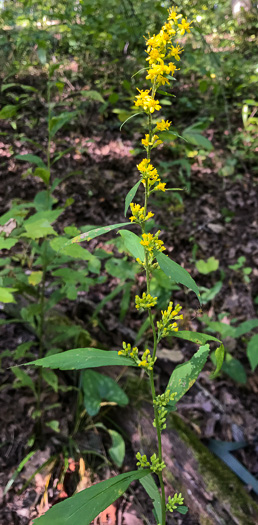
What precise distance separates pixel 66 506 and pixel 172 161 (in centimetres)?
410

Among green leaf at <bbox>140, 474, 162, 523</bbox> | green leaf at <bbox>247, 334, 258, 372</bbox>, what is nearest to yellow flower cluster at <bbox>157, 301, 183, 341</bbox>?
green leaf at <bbox>140, 474, 162, 523</bbox>

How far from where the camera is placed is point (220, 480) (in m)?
1.84

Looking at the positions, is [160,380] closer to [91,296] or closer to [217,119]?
[91,296]

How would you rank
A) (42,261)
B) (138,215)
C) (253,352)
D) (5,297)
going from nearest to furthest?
(138,215)
(5,297)
(42,261)
(253,352)

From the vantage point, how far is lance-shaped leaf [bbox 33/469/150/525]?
0.84 metres

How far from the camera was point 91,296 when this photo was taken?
2926 mm

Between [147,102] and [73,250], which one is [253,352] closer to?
[73,250]

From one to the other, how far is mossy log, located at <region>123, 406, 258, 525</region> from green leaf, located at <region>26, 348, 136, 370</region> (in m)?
1.21

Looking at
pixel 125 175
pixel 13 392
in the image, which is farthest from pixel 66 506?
pixel 125 175

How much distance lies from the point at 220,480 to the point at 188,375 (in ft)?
3.96

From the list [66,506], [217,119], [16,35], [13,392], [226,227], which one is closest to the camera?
[66,506]

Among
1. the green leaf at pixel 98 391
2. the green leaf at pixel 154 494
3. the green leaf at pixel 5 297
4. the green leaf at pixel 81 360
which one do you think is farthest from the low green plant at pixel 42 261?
the green leaf at pixel 154 494

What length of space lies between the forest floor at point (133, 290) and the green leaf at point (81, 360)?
0.87 feet

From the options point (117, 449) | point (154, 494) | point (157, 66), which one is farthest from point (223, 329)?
point (157, 66)
